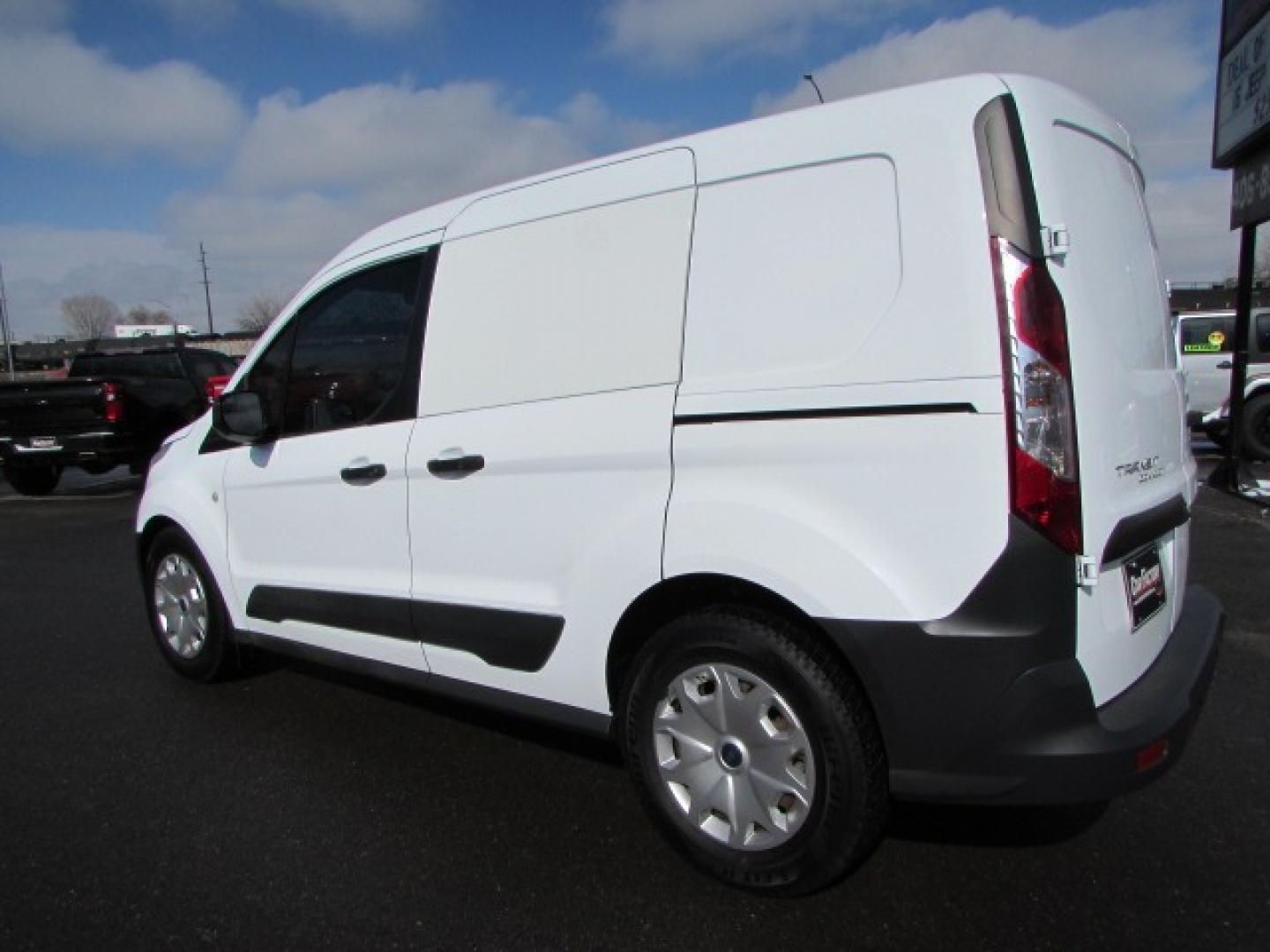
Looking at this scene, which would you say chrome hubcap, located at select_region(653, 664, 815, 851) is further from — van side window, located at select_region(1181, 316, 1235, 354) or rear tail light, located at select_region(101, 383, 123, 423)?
van side window, located at select_region(1181, 316, 1235, 354)

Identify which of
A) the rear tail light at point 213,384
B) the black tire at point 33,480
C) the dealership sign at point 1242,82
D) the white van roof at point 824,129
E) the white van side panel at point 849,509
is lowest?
the black tire at point 33,480

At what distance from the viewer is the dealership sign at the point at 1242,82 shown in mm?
8055

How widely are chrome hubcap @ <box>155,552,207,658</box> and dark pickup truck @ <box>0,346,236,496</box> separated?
26.3 feet

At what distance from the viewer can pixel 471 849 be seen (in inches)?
116

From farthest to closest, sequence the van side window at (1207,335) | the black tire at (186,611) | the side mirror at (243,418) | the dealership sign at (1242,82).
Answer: the van side window at (1207,335) → the dealership sign at (1242,82) → the black tire at (186,611) → the side mirror at (243,418)

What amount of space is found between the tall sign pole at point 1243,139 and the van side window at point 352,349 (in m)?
7.89

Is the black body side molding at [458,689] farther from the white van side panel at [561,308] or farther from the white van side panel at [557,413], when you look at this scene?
the white van side panel at [561,308]

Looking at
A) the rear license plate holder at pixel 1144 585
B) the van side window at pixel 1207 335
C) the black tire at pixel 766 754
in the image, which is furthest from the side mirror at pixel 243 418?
the van side window at pixel 1207 335

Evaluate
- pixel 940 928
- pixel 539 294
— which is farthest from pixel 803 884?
pixel 539 294

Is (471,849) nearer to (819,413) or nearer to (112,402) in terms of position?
(819,413)

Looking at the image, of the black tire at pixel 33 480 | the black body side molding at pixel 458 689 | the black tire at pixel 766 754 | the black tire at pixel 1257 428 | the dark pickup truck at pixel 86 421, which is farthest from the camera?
the black tire at pixel 33 480

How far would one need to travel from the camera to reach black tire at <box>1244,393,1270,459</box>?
11.4 m

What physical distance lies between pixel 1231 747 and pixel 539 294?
292 centimetres

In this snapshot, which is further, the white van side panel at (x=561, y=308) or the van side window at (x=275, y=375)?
the van side window at (x=275, y=375)
